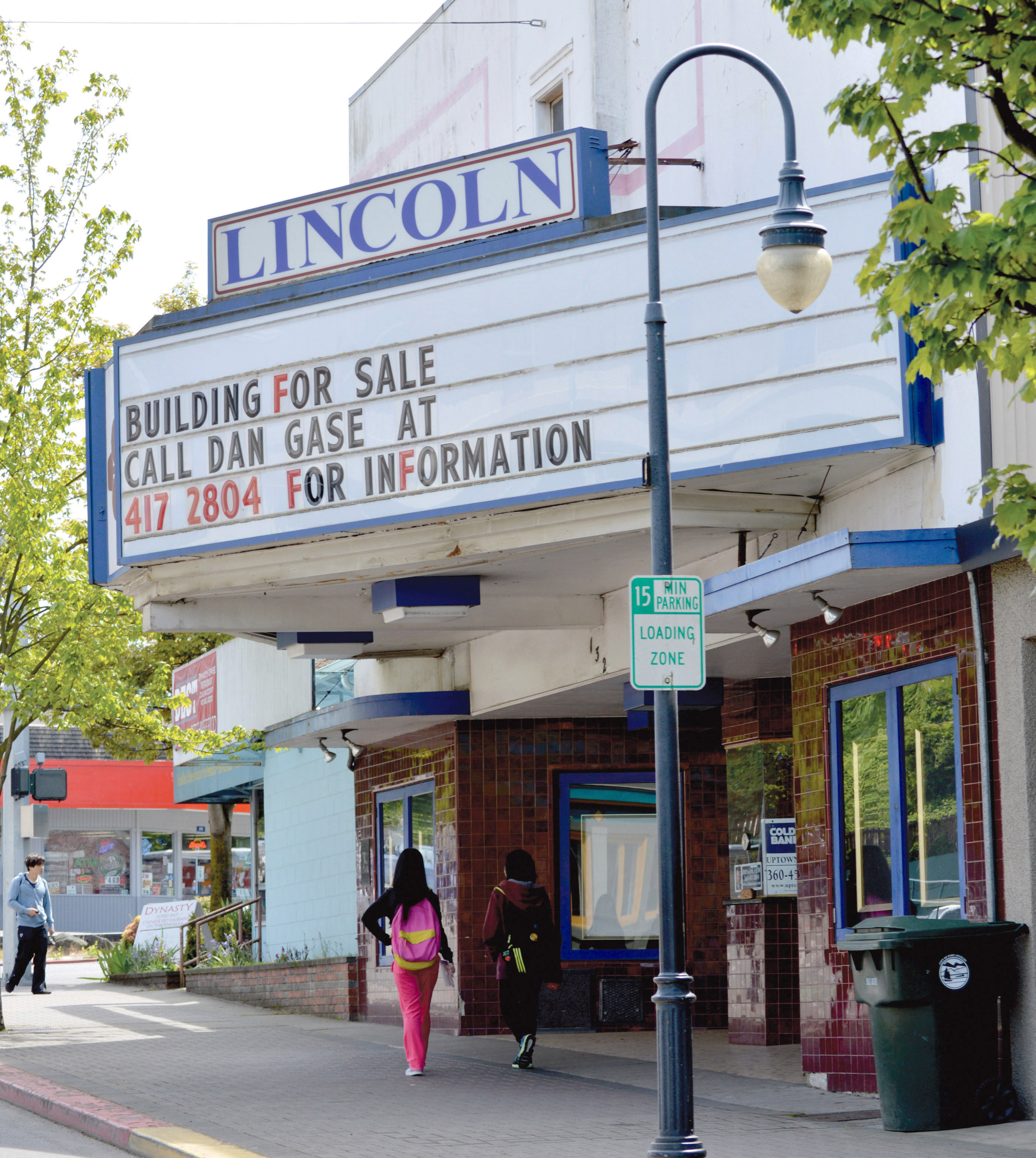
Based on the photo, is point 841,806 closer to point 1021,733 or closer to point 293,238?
point 1021,733

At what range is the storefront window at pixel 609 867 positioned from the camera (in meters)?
16.8

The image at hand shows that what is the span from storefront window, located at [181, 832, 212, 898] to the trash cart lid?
36.9 meters

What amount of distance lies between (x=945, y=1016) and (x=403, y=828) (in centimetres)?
1027

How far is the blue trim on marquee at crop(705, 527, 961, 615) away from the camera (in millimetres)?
9578

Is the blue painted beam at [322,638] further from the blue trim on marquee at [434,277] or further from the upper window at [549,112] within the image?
the upper window at [549,112]

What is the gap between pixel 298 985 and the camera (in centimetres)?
2045

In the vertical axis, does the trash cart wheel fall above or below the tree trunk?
below

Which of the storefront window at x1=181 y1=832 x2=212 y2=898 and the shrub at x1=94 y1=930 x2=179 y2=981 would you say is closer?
the shrub at x1=94 y1=930 x2=179 y2=981

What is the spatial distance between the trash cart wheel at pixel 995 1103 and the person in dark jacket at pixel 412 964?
4.74m

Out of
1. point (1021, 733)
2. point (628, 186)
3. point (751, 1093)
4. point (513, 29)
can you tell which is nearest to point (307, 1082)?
point (751, 1093)

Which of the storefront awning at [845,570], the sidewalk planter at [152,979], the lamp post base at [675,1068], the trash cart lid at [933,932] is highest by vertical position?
the storefront awning at [845,570]

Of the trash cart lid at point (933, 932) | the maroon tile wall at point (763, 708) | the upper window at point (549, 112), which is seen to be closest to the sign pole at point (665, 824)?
the trash cart lid at point (933, 932)

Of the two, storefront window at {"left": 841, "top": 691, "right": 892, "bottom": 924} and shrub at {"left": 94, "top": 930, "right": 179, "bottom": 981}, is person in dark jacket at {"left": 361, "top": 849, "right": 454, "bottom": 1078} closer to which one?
storefront window at {"left": 841, "top": 691, "right": 892, "bottom": 924}

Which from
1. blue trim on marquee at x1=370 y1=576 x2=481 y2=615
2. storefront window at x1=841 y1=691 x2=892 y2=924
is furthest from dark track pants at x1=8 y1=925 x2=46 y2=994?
storefront window at x1=841 y1=691 x2=892 y2=924
